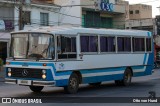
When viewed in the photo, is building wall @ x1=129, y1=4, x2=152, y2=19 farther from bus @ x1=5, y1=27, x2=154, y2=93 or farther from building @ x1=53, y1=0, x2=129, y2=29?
bus @ x1=5, y1=27, x2=154, y2=93

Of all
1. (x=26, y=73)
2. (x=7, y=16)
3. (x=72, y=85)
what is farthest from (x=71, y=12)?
(x=26, y=73)

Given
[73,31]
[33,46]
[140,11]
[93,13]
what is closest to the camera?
[33,46]

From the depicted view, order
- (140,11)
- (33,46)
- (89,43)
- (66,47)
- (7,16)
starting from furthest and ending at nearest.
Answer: (140,11)
(7,16)
(89,43)
(66,47)
(33,46)

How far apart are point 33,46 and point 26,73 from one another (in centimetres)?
110

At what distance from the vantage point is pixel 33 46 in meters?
17.3

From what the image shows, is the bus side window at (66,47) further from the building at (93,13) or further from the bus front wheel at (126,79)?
the building at (93,13)

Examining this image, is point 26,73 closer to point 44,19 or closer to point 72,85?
point 72,85

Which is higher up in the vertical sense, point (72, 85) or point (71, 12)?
point (71, 12)

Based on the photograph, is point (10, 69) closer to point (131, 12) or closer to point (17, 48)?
point (17, 48)

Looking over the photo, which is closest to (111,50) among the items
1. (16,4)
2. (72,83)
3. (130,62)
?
(130,62)

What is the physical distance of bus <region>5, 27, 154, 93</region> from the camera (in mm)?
16969

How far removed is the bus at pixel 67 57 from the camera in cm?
1697

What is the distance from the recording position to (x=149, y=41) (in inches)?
959

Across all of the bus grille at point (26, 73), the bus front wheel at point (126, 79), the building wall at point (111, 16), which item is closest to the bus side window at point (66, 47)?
the bus grille at point (26, 73)
